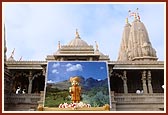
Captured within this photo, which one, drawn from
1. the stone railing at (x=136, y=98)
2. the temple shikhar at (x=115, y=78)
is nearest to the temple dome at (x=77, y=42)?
the temple shikhar at (x=115, y=78)

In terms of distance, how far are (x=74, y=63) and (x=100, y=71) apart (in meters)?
2.08

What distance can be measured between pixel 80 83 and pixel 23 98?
4.34 metres

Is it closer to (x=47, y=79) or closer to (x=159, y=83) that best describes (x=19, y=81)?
(x=47, y=79)

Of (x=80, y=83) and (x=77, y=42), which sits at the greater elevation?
(x=77, y=42)

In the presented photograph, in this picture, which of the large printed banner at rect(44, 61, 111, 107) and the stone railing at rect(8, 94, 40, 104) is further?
the stone railing at rect(8, 94, 40, 104)

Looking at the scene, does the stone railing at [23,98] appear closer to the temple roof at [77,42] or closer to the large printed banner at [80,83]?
the large printed banner at [80,83]

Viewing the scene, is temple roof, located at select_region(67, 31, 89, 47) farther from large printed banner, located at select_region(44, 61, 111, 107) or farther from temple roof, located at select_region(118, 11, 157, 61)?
large printed banner, located at select_region(44, 61, 111, 107)

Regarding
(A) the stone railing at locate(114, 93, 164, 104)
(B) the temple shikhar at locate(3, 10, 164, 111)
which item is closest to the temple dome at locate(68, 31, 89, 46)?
(B) the temple shikhar at locate(3, 10, 164, 111)

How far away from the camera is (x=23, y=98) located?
19.4 m

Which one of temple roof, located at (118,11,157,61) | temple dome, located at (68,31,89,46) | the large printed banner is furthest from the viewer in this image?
temple roof, located at (118,11,157,61)

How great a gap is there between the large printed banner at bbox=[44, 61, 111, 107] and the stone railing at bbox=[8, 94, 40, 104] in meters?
1.40

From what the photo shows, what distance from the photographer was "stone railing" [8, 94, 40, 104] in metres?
19.3

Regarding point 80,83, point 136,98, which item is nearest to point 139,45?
point 136,98

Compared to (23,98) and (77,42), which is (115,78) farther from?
(23,98)
